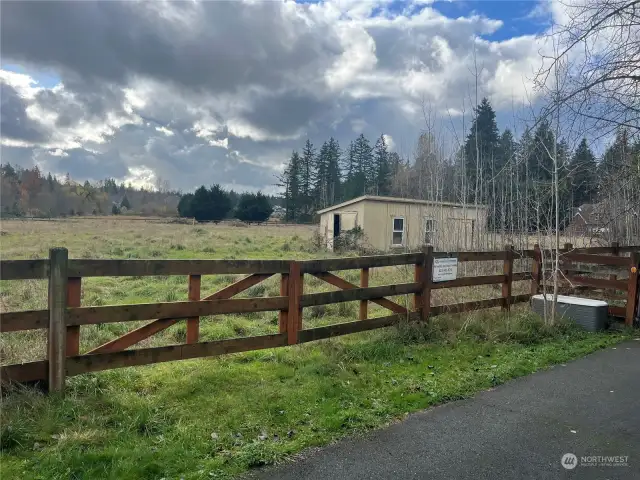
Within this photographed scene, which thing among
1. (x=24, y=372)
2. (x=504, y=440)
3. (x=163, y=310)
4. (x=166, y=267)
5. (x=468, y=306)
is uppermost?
(x=166, y=267)

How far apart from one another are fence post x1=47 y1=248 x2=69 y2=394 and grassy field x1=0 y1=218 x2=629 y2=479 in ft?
0.67

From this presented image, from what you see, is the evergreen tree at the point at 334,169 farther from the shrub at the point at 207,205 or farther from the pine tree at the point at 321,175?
the shrub at the point at 207,205

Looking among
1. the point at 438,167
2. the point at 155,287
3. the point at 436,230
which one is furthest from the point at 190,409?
the point at 438,167

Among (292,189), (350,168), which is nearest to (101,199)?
(292,189)

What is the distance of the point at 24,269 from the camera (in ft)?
11.7

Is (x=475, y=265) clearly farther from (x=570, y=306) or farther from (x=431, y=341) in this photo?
(x=431, y=341)

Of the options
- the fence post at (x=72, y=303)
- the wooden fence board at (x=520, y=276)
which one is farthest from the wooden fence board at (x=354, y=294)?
the wooden fence board at (x=520, y=276)

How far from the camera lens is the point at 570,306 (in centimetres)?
734

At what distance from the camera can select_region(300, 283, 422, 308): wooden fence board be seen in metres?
5.33

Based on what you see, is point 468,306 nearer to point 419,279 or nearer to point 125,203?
point 419,279

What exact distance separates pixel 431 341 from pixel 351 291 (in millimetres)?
1432

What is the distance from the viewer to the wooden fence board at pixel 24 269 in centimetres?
346

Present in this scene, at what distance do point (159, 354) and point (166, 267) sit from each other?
840 mm

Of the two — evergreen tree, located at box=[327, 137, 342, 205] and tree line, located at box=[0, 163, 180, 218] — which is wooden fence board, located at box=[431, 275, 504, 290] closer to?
tree line, located at box=[0, 163, 180, 218]
